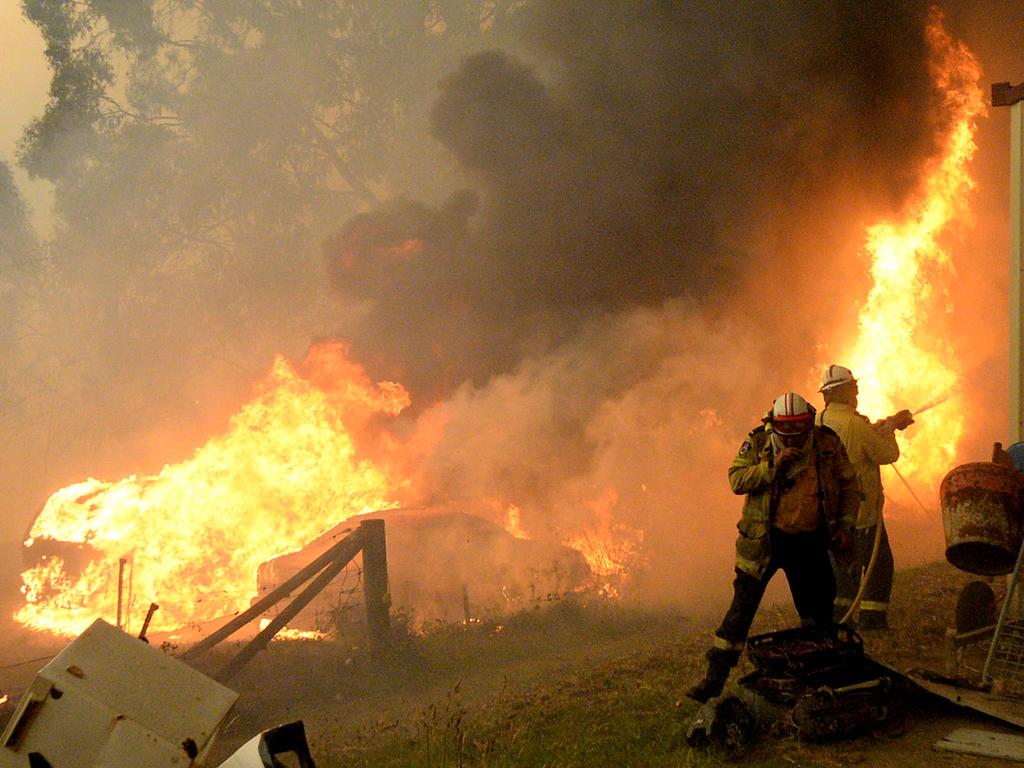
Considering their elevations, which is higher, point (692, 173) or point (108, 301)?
point (108, 301)

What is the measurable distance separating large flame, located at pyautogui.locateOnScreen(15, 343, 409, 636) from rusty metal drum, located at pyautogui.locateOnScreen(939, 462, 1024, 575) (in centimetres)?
905

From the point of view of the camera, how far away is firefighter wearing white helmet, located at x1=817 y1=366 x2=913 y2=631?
6.51 metres

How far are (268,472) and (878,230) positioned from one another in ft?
36.7

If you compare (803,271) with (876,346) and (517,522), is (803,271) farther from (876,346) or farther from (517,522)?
(517,522)

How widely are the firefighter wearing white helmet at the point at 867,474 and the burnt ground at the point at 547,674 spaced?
10.4 inches

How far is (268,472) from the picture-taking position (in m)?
13.1

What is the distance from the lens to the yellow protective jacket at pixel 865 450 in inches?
256

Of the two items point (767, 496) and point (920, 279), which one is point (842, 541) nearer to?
point (767, 496)

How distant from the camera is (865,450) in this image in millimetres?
6504

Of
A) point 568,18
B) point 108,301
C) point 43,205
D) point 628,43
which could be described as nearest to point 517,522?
point 628,43

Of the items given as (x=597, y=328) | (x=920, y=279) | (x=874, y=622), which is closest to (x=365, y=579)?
(x=874, y=622)

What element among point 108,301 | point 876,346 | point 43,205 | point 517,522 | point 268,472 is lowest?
point 517,522

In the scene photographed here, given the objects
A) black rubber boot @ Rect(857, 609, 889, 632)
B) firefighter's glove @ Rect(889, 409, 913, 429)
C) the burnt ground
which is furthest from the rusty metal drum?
firefighter's glove @ Rect(889, 409, 913, 429)

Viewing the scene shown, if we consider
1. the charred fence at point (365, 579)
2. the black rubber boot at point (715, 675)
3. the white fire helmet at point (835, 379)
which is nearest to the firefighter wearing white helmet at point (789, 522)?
the black rubber boot at point (715, 675)
